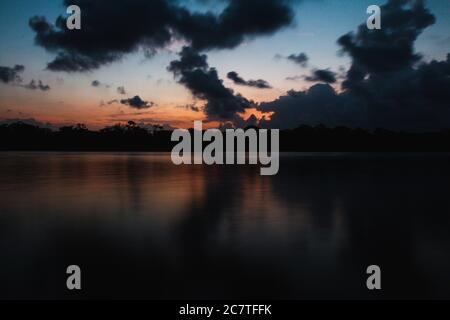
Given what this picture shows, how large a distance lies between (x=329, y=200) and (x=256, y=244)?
551 inches

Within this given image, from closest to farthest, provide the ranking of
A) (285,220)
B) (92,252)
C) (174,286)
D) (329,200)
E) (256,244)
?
(174,286), (92,252), (256,244), (285,220), (329,200)

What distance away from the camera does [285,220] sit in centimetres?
1880

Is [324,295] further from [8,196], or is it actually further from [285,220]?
[8,196]

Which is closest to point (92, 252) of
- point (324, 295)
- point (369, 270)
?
point (324, 295)

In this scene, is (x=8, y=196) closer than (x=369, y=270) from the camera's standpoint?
No

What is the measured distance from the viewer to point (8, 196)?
27.7m

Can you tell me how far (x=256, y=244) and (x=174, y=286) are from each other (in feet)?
15.7

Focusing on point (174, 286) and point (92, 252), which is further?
point (92, 252)

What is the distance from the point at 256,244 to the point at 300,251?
1543mm
